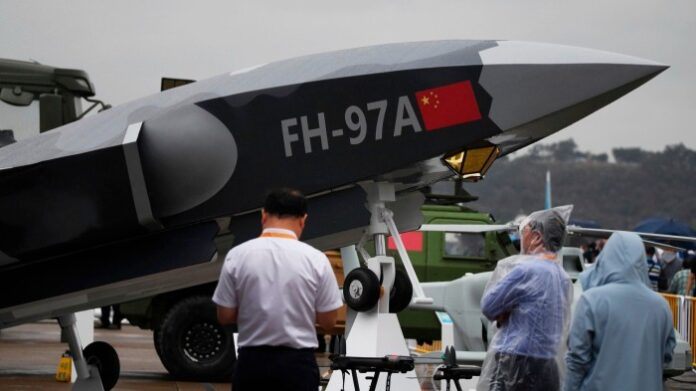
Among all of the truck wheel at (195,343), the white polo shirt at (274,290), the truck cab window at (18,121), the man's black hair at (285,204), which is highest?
the truck cab window at (18,121)

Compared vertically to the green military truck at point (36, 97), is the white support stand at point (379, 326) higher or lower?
lower

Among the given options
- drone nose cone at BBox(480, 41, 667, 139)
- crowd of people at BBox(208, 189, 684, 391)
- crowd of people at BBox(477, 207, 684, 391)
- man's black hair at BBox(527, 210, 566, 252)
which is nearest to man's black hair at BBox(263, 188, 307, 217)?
crowd of people at BBox(208, 189, 684, 391)

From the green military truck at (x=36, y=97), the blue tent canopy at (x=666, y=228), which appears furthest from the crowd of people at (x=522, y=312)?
the blue tent canopy at (x=666, y=228)

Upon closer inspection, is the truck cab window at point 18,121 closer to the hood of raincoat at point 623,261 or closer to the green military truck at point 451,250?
the green military truck at point 451,250

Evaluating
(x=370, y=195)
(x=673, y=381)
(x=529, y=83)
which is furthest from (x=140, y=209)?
(x=673, y=381)

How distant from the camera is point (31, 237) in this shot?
11000 millimetres

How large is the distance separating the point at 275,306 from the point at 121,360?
12474 millimetres

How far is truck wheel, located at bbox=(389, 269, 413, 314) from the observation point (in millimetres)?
11125

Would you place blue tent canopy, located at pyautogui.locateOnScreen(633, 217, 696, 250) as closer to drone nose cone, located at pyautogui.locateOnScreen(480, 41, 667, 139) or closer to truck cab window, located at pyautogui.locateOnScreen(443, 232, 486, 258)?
truck cab window, located at pyautogui.locateOnScreen(443, 232, 486, 258)

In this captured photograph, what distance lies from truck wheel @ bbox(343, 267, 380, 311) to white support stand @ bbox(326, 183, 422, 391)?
11cm

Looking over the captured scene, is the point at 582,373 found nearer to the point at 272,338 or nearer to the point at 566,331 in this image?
the point at 566,331

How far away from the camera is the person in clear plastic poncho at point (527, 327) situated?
290 inches

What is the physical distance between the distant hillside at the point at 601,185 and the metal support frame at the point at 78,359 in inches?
2907

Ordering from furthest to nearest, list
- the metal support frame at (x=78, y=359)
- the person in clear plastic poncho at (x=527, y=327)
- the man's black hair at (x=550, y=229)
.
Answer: the metal support frame at (x=78, y=359), the man's black hair at (x=550, y=229), the person in clear plastic poncho at (x=527, y=327)
